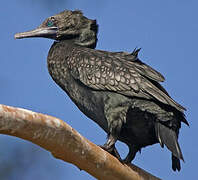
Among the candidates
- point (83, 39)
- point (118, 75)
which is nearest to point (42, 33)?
point (83, 39)

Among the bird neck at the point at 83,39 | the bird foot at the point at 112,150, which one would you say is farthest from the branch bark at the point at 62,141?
the bird neck at the point at 83,39

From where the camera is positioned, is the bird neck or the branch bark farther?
the bird neck

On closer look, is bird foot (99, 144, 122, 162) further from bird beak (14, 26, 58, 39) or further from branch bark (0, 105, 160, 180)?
bird beak (14, 26, 58, 39)

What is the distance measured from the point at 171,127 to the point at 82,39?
1.59 m

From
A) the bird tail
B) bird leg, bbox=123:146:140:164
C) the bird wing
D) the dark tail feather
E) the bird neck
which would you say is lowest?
bird leg, bbox=123:146:140:164

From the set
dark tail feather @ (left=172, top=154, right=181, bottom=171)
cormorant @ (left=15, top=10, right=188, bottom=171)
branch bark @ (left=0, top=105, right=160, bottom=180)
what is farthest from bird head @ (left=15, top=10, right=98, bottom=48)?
branch bark @ (left=0, top=105, right=160, bottom=180)

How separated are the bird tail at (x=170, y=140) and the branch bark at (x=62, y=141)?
18.4 inches

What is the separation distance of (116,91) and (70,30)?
3.78 feet

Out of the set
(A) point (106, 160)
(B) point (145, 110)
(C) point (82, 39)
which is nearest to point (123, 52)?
(C) point (82, 39)

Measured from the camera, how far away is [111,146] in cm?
595

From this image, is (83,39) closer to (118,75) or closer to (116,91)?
(118,75)

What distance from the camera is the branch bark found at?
4297mm

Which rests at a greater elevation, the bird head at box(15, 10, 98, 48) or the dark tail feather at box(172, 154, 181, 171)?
the bird head at box(15, 10, 98, 48)

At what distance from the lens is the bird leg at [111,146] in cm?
589
